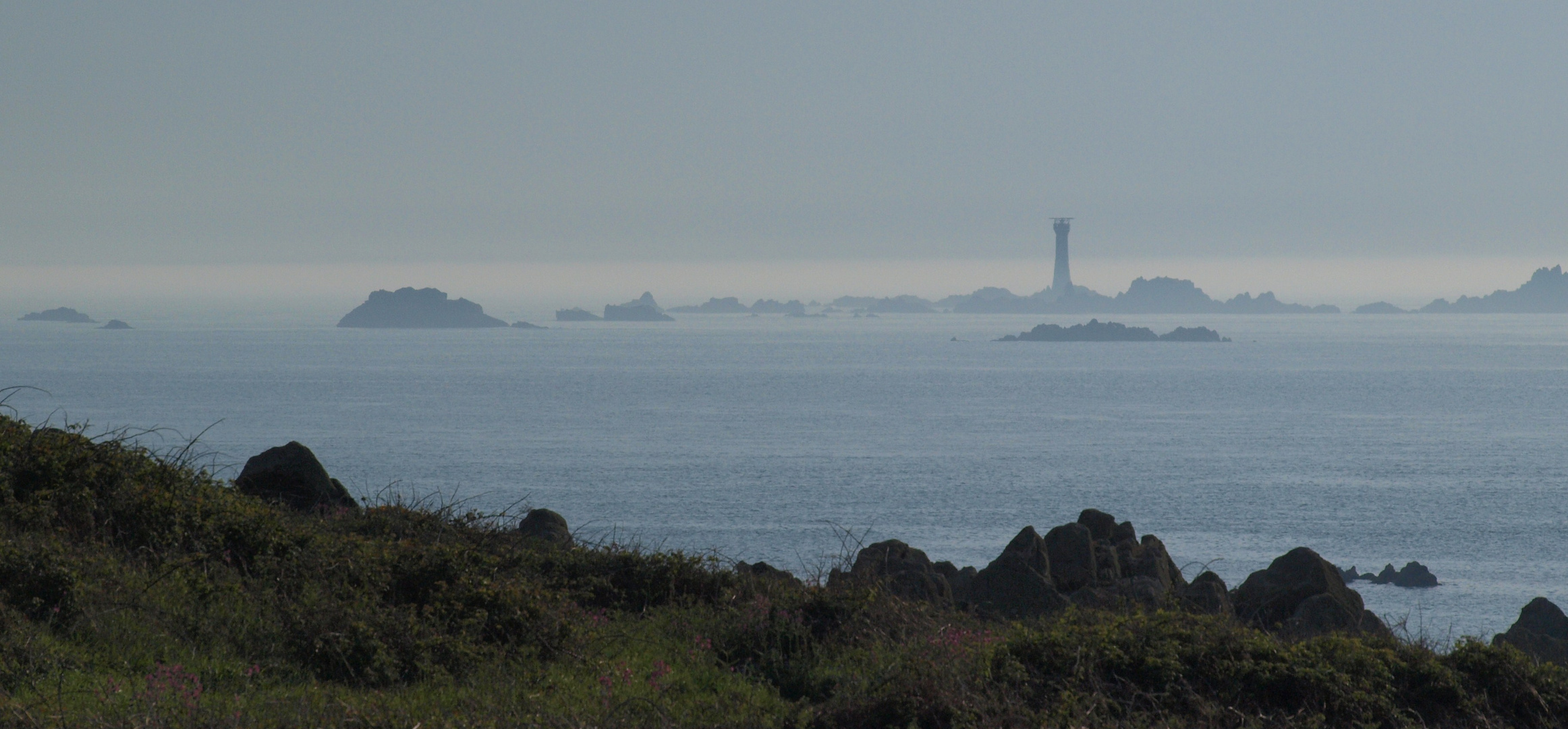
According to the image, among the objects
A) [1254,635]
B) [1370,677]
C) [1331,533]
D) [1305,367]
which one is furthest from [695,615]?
[1305,367]

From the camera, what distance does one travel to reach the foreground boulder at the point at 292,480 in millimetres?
15797

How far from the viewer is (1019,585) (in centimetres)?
1582

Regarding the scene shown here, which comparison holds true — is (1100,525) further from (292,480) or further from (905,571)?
(292,480)

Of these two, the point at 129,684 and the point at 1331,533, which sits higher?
the point at 129,684

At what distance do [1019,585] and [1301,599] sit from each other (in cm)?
358

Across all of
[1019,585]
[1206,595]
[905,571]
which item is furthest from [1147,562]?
[905,571]

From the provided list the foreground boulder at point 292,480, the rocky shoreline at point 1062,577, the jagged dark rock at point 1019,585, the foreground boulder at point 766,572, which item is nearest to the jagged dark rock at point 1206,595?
the rocky shoreline at point 1062,577

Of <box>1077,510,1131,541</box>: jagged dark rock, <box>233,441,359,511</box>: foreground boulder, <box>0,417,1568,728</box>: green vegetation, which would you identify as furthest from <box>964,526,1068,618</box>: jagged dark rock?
<box>233,441,359,511</box>: foreground boulder

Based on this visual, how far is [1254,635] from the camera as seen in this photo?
8.69m

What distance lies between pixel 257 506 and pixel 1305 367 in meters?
164

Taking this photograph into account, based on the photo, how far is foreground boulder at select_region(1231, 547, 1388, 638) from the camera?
48.5 feet

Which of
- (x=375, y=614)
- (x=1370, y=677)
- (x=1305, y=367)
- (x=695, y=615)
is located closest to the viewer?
(x=1370, y=677)

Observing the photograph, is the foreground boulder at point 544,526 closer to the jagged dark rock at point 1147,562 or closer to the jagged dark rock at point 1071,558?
the jagged dark rock at point 1071,558

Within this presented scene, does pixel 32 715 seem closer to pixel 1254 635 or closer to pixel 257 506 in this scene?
pixel 257 506
